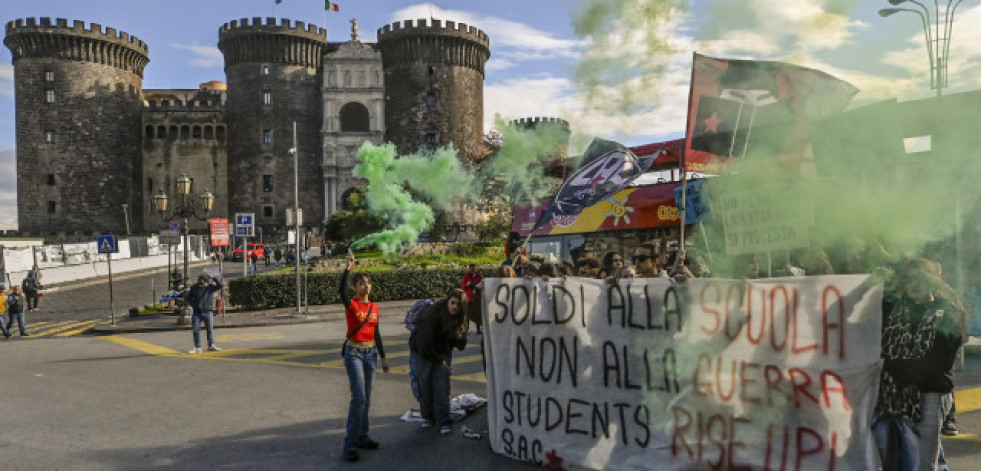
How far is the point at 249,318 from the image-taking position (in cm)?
2195

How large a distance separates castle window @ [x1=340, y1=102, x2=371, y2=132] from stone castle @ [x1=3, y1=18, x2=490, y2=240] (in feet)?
0.41

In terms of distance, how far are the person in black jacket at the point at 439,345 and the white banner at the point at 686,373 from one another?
70cm

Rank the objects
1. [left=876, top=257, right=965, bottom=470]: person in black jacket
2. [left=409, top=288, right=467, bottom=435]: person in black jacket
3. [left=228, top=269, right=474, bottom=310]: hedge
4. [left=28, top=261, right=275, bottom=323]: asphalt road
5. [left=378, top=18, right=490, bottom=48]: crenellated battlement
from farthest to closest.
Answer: [left=378, top=18, right=490, bottom=48]: crenellated battlement → [left=28, top=261, right=275, bottom=323]: asphalt road → [left=228, top=269, right=474, bottom=310]: hedge → [left=409, top=288, right=467, bottom=435]: person in black jacket → [left=876, top=257, right=965, bottom=470]: person in black jacket

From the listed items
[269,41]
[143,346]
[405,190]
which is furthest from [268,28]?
[143,346]

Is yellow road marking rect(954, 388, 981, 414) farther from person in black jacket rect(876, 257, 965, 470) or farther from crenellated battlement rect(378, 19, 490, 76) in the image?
crenellated battlement rect(378, 19, 490, 76)

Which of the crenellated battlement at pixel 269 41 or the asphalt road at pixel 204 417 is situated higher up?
the crenellated battlement at pixel 269 41

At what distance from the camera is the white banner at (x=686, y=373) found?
5.07 m

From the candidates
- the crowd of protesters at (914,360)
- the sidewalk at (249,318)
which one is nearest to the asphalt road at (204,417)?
the crowd of protesters at (914,360)

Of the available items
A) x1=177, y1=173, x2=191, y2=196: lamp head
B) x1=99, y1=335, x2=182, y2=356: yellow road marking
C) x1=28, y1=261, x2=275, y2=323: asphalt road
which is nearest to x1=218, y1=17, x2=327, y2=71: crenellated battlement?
x1=28, y1=261, x2=275, y2=323: asphalt road

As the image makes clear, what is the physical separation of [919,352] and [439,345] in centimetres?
434

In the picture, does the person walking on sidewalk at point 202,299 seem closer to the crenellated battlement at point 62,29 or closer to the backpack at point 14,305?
the backpack at point 14,305

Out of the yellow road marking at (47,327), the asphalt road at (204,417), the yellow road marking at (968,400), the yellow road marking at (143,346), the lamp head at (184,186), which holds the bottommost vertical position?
the yellow road marking at (47,327)

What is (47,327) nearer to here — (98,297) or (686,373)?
(98,297)

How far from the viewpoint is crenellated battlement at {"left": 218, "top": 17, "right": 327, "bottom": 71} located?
6731 cm
